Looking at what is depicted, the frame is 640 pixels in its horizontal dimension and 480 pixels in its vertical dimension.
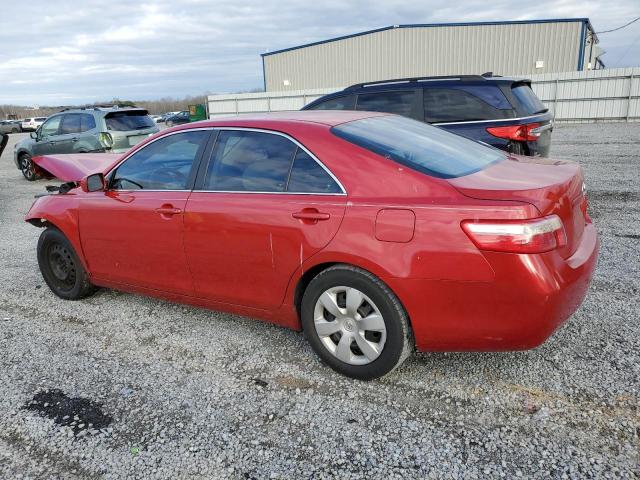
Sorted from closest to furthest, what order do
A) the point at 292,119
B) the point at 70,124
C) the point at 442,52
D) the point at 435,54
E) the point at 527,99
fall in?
1. the point at 292,119
2. the point at 527,99
3. the point at 70,124
4. the point at 442,52
5. the point at 435,54

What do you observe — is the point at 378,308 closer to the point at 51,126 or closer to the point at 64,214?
the point at 64,214

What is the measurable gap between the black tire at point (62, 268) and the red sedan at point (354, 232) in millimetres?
493

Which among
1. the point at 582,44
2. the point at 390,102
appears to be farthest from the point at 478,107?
the point at 582,44

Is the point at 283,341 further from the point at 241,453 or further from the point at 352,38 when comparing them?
the point at 352,38

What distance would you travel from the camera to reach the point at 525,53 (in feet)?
95.0

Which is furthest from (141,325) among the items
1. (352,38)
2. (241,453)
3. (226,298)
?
(352,38)

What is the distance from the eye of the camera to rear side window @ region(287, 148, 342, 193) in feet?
9.91

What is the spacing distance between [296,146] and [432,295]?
1.24 m

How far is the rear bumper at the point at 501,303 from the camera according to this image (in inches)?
98.8

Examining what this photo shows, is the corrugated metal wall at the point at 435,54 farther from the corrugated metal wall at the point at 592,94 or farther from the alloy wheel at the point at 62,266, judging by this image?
the alloy wheel at the point at 62,266

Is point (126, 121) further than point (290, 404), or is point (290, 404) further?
point (126, 121)

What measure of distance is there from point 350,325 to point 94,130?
10.8 meters

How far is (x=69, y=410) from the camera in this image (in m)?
2.99

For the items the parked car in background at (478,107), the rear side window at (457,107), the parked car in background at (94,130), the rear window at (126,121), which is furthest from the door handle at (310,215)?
the rear window at (126,121)
